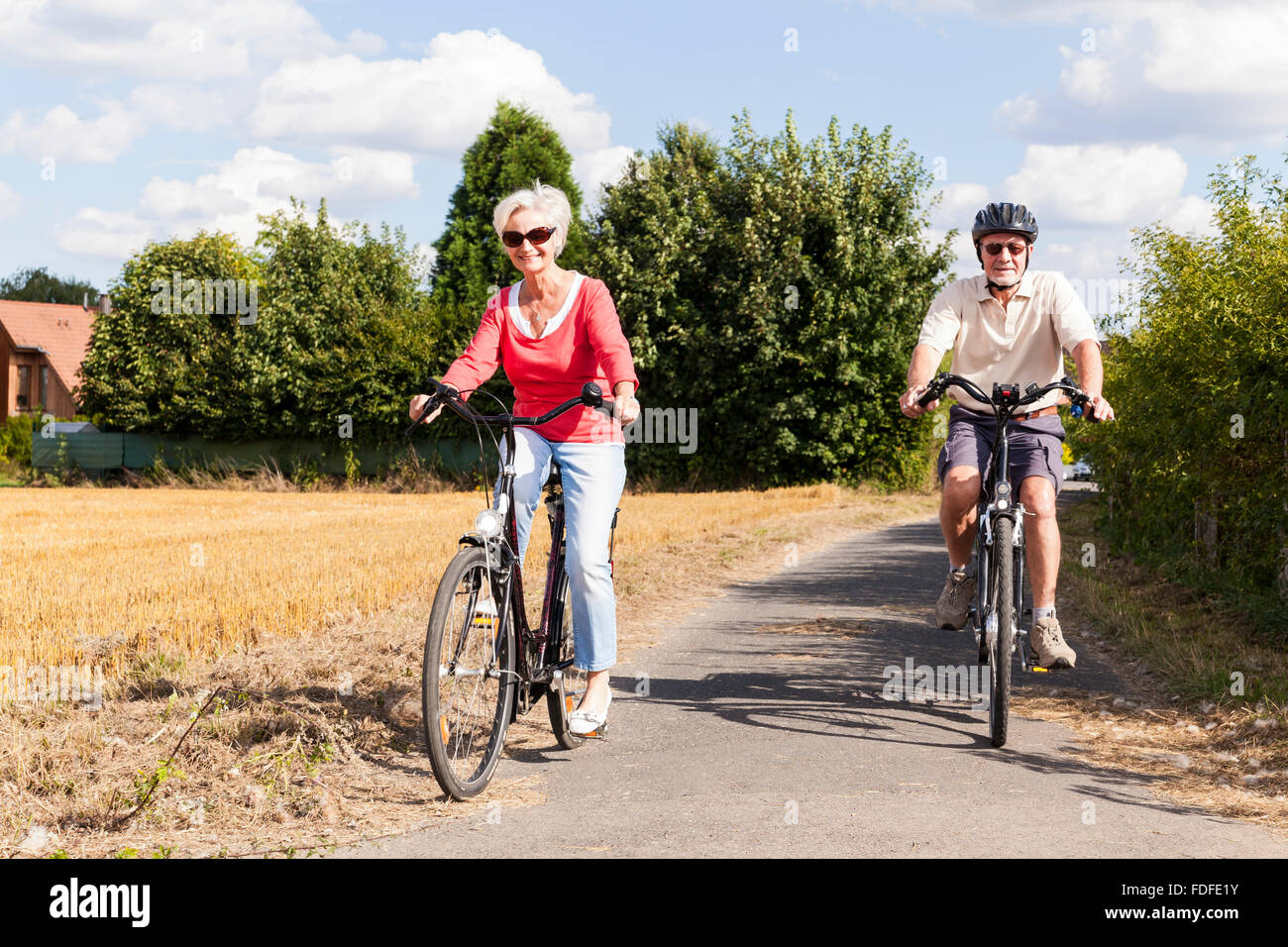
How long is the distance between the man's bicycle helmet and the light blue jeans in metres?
2.14

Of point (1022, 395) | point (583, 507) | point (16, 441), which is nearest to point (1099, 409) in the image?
point (1022, 395)

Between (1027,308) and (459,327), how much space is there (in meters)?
27.6

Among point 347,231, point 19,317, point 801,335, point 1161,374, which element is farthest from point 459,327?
point 19,317

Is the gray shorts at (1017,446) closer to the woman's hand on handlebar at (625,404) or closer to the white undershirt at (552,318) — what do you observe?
the woman's hand on handlebar at (625,404)

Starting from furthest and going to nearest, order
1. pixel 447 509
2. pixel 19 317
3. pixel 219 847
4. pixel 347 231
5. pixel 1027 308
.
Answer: pixel 19 317
pixel 347 231
pixel 447 509
pixel 1027 308
pixel 219 847

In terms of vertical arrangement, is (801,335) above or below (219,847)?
A: above

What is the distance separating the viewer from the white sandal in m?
4.96

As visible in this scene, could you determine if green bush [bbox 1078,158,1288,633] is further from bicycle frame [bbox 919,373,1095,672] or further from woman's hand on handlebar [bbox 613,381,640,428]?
woman's hand on handlebar [bbox 613,381,640,428]

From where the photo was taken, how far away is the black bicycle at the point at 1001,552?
508cm

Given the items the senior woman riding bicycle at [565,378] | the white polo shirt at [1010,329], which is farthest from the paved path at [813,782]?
the white polo shirt at [1010,329]
